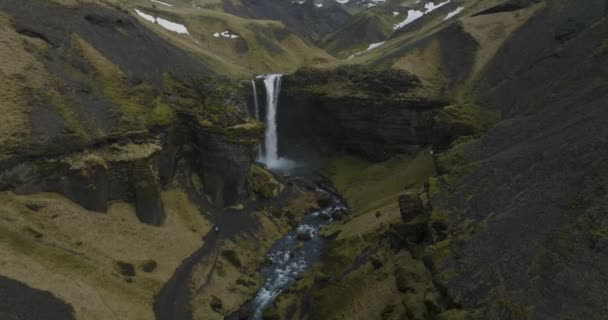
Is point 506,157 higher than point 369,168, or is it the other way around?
point 506,157

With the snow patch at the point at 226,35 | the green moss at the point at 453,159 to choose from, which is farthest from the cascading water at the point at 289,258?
the snow patch at the point at 226,35

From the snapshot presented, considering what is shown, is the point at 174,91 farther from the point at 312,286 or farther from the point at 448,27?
the point at 448,27

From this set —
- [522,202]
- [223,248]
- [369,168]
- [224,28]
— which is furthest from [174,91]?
[224,28]

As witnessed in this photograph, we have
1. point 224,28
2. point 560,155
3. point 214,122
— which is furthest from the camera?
point 224,28

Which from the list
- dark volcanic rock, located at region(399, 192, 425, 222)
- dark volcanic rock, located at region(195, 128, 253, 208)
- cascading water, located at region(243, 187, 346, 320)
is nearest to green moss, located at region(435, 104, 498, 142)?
cascading water, located at region(243, 187, 346, 320)

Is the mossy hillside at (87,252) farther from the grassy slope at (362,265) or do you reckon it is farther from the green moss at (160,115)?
the grassy slope at (362,265)

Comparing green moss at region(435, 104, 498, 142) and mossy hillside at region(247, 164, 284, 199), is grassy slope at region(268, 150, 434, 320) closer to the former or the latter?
green moss at region(435, 104, 498, 142)
